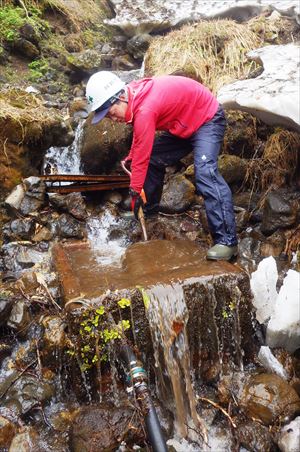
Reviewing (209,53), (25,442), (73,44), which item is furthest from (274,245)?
(73,44)

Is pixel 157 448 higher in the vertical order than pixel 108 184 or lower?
lower

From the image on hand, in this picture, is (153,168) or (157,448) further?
(153,168)

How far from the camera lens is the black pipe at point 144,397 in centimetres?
273

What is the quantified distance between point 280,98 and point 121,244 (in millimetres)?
2573

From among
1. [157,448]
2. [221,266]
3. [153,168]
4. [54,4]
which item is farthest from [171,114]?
[54,4]

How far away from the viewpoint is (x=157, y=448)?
106 inches

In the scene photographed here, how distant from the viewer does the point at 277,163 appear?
519cm

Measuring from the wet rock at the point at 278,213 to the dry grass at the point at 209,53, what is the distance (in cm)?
243

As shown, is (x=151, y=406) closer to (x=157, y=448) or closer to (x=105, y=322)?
(x=157, y=448)

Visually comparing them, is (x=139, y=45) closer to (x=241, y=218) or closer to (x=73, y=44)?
(x=73, y=44)

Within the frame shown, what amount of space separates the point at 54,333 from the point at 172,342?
1.02 metres

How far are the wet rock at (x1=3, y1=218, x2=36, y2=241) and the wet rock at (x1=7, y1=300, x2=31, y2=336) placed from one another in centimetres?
138

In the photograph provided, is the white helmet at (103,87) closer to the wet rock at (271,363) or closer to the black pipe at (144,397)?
the black pipe at (144,397)

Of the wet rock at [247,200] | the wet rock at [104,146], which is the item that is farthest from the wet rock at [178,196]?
the wet rock at [104,146]
